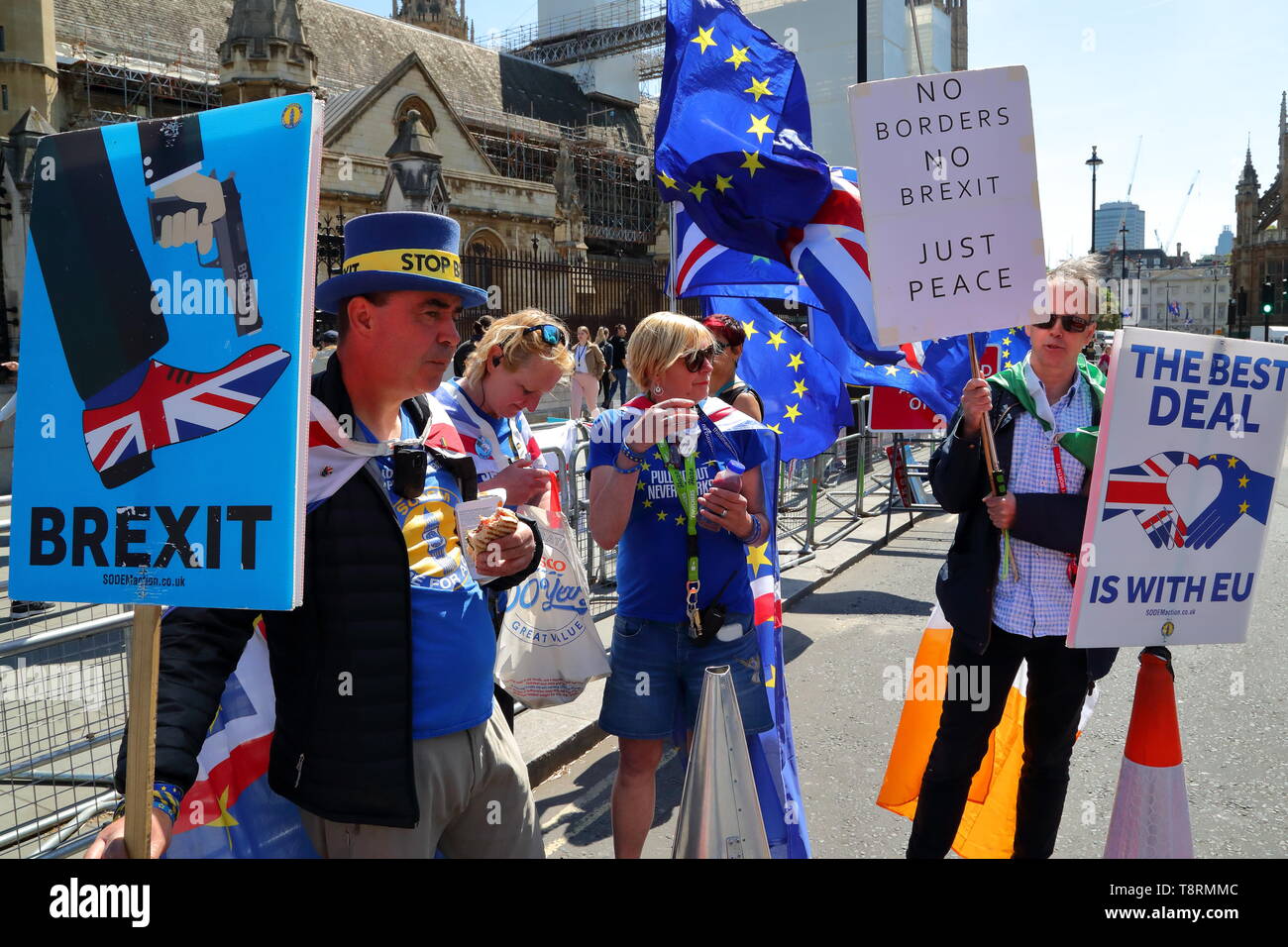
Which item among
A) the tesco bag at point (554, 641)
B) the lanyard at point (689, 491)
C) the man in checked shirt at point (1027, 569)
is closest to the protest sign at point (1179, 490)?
the man in checked shirt at point (1027, 569)

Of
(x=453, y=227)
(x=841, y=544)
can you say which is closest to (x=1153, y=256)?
(x=841, y=544)

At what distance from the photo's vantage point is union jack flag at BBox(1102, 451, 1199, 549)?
9.18 feet

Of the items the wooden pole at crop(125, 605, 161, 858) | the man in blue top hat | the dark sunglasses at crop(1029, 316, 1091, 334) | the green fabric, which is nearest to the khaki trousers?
the man in blue top hat

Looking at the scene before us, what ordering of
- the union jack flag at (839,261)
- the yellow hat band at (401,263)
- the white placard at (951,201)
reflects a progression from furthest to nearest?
1. the union jack flag at (839,261)
2. the white placard at (951,201)
3. the yellow hat band at (401,263)

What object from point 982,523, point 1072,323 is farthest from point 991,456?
point 1072,323

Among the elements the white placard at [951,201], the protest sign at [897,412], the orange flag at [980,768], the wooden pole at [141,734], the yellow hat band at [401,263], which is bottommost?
the orange flag at [980,768]

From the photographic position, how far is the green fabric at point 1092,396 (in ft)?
10.3

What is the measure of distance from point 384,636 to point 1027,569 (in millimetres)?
2105

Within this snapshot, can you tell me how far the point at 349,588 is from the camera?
192 centimetres

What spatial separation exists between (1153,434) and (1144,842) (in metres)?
1.15

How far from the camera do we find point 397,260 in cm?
203

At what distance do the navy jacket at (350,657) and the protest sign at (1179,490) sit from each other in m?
1.91

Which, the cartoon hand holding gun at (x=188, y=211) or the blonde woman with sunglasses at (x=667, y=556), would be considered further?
the blonde woman with sunglasses at (x=667, y=556)

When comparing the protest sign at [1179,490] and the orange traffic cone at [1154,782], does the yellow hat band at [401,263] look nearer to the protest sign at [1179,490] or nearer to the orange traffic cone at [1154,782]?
the protest sign at [1179,490]
